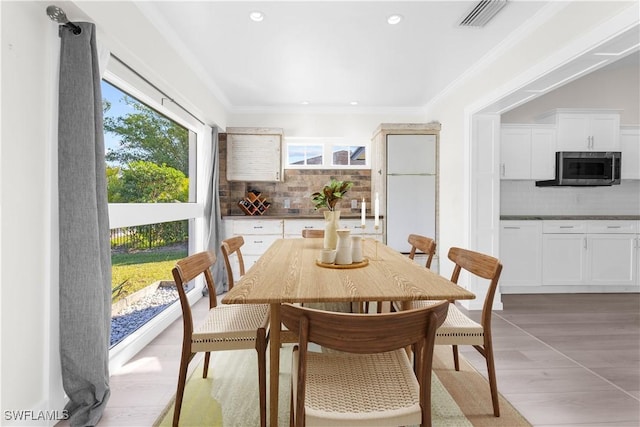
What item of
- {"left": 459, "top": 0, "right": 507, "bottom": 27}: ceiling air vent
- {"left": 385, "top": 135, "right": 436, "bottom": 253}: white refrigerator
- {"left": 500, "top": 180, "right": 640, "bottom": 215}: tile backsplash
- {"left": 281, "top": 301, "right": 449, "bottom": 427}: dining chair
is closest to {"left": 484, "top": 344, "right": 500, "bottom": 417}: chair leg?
{"left": 281, "top": 301, "right": 449, "bottom": 427}: dining chair

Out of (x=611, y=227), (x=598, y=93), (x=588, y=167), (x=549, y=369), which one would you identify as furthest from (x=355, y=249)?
(x=598, y=93)

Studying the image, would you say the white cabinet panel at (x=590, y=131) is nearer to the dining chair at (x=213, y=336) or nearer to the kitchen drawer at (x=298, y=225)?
the kitchen drawer at (x=298, y=225)

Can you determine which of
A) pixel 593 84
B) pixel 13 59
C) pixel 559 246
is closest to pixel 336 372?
pixel 13 59

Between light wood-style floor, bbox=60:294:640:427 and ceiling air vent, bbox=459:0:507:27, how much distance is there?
247cm

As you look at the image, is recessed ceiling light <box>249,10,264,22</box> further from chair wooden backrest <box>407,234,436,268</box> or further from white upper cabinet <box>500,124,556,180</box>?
white upper cabinet <box>500,124,556,180</box>

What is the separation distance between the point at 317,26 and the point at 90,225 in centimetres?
207

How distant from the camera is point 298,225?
14.0 feet

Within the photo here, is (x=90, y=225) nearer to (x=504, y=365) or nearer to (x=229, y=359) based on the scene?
(x=229, y=359)

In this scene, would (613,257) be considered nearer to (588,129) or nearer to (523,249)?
(523,249)

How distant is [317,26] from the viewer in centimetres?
248

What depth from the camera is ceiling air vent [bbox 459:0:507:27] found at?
7.18 feet

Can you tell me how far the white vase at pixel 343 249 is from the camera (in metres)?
1.75

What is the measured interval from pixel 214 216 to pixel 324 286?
2907 mm

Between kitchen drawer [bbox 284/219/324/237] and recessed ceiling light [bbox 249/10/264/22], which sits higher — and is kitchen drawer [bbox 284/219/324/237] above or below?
below
